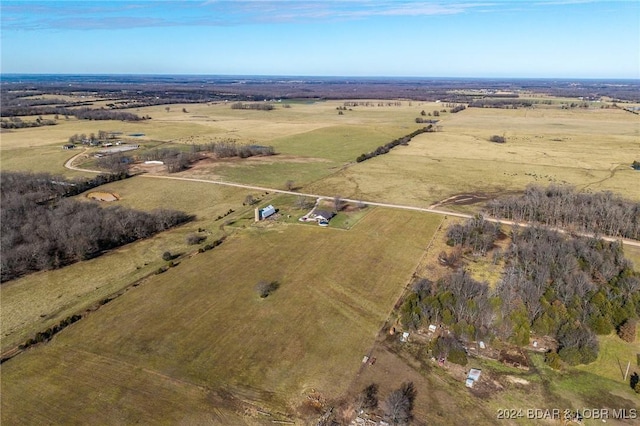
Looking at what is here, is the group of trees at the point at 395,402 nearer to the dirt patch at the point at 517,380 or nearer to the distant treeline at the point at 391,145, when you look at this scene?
the dirt patch at the point at 517,380

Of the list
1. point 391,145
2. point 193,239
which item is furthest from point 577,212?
point 391,145

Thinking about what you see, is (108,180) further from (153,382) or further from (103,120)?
(103,120)

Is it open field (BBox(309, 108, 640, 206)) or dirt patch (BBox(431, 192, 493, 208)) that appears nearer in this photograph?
dirt patch (BBox(431, 192, 493, 208))

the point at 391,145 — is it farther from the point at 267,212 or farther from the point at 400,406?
the point at 400,406

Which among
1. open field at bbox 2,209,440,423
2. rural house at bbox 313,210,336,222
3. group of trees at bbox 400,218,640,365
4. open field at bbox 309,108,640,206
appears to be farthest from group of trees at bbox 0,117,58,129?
group of trees at bbox 400,218,640,365

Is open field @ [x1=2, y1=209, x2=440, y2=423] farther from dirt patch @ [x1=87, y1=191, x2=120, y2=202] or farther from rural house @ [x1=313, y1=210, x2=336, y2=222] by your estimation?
dirt patch @ [x1=87, y1=191, x2=120, y2=202]

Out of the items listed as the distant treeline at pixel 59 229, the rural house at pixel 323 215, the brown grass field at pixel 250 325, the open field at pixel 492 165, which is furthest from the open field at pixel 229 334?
the open field at pixel 492 165

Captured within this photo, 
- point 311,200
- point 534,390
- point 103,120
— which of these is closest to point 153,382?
point 534,390
